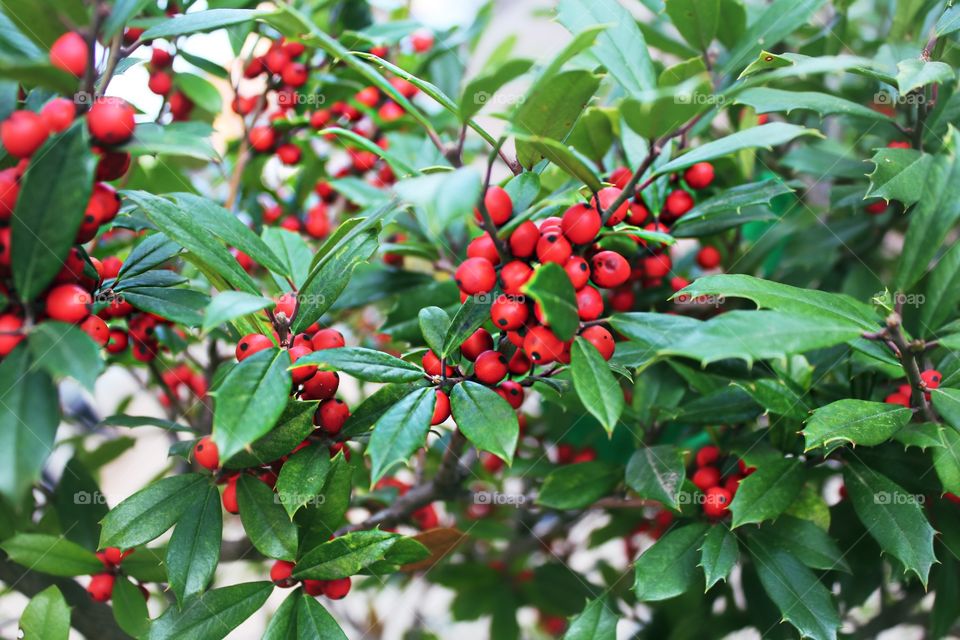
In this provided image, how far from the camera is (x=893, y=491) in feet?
2.57

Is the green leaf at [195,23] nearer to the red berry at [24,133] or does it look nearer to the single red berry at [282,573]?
the red berry at [24,133]

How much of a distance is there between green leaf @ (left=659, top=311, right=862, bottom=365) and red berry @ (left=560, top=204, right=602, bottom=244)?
13 cm

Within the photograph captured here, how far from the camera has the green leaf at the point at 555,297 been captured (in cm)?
57

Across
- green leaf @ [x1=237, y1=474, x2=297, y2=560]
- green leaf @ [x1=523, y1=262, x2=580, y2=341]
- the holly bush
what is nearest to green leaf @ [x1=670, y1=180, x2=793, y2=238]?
the holly bush

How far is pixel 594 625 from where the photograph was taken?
0.84 meters

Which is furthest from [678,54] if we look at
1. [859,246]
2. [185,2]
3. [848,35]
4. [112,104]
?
[112,104]

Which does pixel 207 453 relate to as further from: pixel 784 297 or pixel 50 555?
pixel 784 297

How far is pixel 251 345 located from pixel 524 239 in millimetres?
255

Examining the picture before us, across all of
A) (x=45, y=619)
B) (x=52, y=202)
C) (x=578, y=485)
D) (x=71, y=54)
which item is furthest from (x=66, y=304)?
(x=578, y=485)

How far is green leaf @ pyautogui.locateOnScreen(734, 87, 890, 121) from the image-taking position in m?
0.74

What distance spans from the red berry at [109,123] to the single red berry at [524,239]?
1.01 feet

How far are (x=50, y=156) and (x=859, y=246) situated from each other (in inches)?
47.3

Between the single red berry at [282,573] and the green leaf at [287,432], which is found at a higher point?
the green leaf at [287,432]

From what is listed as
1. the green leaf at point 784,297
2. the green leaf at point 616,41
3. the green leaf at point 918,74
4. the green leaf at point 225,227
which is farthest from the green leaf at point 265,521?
the green leaf at point 918,74
